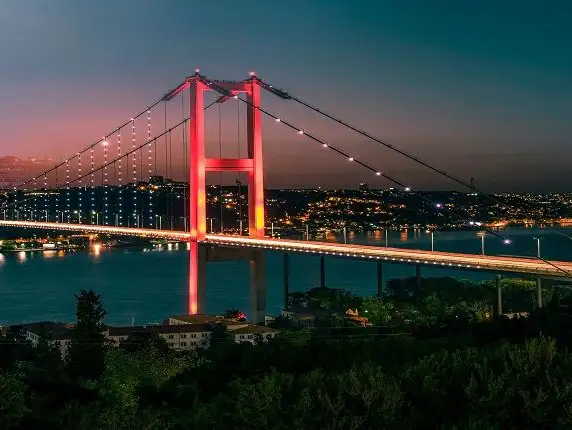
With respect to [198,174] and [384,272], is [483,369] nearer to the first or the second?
[198,174]

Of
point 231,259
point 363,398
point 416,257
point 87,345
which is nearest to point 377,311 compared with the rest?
point 231,259

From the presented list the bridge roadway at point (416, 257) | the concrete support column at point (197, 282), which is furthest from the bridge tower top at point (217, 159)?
the bridge roadway at point (416, 257)

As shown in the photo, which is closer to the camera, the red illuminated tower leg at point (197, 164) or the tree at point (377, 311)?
the tree at point (377, 311)

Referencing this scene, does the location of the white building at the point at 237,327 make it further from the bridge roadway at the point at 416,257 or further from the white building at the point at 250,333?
the bridge roadway at the point at 416,257

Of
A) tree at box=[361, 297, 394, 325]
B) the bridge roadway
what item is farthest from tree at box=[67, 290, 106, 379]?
tree at box=[361, 297, 394, 325]

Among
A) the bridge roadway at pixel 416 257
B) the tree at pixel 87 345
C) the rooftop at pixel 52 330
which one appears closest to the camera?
the tree at pixel 87 345

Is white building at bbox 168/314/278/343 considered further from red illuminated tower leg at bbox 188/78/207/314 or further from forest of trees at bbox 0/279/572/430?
forest of trees at bbox 0/279/572/430
